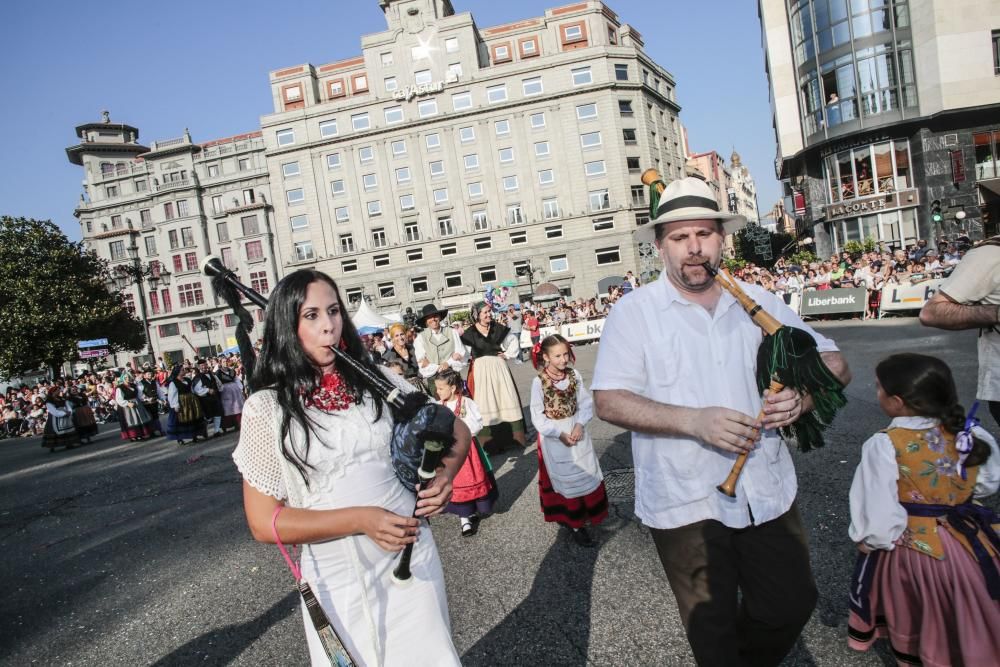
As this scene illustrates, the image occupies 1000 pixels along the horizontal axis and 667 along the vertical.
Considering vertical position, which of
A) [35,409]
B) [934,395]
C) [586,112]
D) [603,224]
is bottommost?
[35,409]

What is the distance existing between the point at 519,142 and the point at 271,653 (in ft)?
163

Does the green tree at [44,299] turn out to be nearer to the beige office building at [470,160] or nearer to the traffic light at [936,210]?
the beige office building at [470,160]

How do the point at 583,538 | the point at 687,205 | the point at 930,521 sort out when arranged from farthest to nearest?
the point at 583,538, the point at 930,521, the point at 687,205

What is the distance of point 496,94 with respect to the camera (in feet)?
164

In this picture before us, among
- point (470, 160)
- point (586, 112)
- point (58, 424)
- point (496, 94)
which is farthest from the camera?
Result: point (470, 160)

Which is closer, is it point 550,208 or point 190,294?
point 550,208

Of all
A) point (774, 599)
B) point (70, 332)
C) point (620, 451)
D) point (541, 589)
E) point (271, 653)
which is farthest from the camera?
point (70, 332)

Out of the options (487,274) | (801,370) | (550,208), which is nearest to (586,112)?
(550,208)

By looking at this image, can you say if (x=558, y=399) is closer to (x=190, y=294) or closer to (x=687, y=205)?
(x=687, y=205)

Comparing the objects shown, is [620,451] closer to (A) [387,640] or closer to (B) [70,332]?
Result: (A) [387,640]

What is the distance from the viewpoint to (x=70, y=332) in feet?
118

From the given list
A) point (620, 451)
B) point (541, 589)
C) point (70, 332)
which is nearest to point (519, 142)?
point (70, 332)

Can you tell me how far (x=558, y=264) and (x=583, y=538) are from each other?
4589 centimetres

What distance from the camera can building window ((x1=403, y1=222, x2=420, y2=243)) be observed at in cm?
5153
